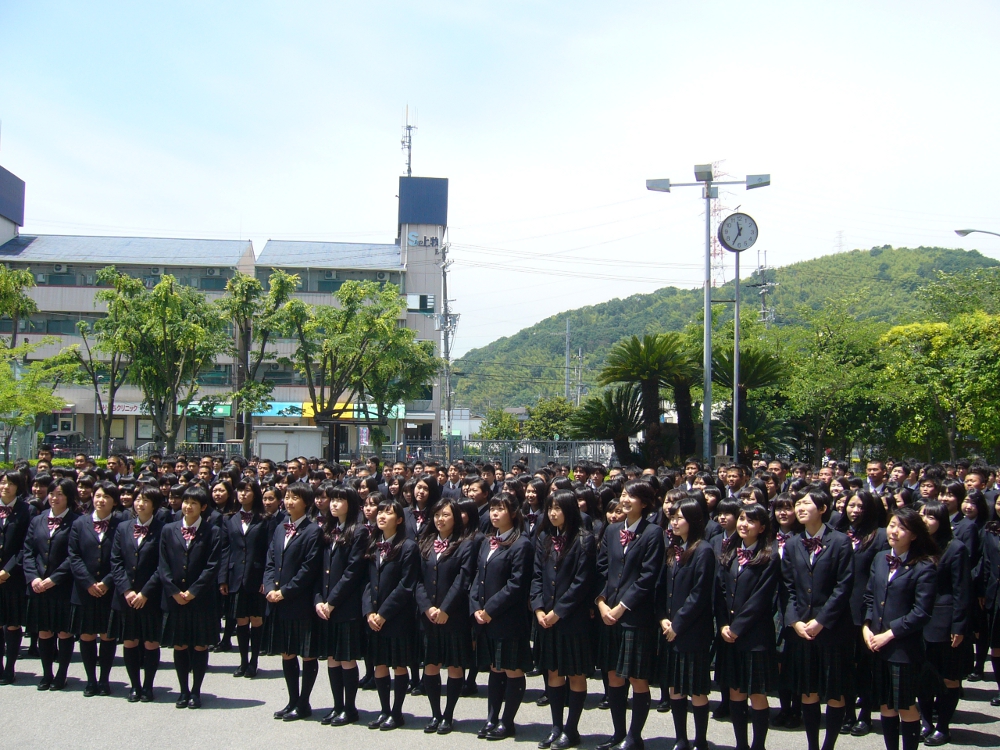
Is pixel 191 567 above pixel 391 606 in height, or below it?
above

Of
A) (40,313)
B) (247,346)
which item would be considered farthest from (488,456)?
(40,313)

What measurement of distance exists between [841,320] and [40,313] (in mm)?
39946

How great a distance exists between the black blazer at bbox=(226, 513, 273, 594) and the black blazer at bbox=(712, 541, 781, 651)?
13.7ft

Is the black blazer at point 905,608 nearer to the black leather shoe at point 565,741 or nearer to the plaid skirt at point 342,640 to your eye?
the black leather shoe at point 565,741

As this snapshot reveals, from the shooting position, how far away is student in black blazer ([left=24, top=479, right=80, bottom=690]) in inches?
276

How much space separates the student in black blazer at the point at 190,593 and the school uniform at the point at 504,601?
2.13m

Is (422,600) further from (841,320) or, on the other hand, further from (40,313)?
(40,313)

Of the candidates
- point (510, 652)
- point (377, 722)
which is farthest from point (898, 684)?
point (377, 722)

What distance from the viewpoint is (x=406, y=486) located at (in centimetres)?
972

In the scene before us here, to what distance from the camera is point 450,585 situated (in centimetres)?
618

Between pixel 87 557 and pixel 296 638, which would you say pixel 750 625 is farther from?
pixel 87 557

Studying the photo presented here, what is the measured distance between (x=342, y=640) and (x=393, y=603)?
0.50 m

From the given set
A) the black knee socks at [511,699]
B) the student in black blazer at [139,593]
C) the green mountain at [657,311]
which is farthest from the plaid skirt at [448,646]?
the green mountain at [657,311]

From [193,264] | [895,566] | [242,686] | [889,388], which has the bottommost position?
[242,686]
